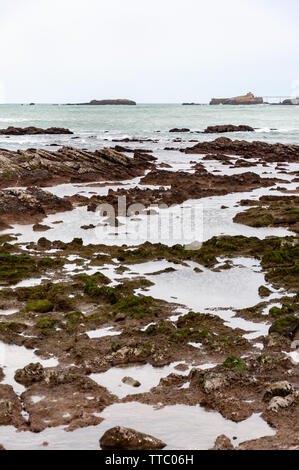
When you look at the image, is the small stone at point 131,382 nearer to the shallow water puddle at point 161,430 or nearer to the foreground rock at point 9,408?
the shallow water puddle at point 161,430

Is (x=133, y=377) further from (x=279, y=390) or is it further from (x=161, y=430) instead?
(x=279, y=390)

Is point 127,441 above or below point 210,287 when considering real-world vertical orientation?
below

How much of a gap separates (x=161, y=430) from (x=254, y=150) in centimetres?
4489

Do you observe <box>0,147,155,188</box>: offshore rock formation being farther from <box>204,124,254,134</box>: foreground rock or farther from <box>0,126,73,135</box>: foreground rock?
<box>204,124,254,134</box>: foreground rock

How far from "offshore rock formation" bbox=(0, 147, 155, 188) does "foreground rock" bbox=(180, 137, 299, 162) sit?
12.2 metres

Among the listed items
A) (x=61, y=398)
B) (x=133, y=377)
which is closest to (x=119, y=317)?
(x=133, y=377)

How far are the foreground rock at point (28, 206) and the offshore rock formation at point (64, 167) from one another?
5551mm

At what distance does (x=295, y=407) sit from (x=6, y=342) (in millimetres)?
5856

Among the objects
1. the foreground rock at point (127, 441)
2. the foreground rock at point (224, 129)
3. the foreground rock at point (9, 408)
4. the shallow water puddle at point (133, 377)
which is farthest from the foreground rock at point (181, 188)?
the foreground rock at point (224, 129)

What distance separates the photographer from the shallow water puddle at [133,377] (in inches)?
337

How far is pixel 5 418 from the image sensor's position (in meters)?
7.52

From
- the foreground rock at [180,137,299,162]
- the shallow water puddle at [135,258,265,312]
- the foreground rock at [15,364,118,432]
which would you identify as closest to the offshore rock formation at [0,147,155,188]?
the foreground rock at [180,137,299,162]

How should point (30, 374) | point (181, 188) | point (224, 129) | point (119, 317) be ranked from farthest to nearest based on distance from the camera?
point (224, 129) → point (181, 188) → point (119, 317) → point (30, 374)

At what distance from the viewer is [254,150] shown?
162ft
